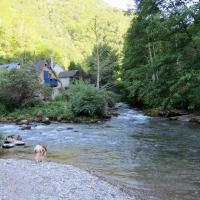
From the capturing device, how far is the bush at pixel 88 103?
39.6 meters

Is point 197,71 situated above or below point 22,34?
below

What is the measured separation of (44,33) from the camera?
6270 inches

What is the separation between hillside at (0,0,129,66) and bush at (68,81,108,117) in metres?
18.3

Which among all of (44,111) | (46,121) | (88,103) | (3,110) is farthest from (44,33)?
(46,121)

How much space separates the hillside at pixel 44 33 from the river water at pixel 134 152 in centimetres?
2799

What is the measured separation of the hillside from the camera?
8454cm

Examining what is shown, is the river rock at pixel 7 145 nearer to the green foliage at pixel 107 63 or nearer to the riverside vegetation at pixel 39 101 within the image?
the riverside vegetation at pixel 39 101

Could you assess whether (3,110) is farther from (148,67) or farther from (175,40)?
(175,40)

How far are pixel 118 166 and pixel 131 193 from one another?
4881 mm

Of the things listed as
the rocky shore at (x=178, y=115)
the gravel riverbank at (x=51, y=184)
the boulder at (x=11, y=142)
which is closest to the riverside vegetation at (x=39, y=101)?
the rocky shore at (x=178, y=115)

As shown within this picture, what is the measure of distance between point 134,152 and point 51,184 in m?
9.56

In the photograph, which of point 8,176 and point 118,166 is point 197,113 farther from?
point 8,176

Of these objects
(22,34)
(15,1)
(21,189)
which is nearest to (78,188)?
(21,189)

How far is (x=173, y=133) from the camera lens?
29.1 metres
